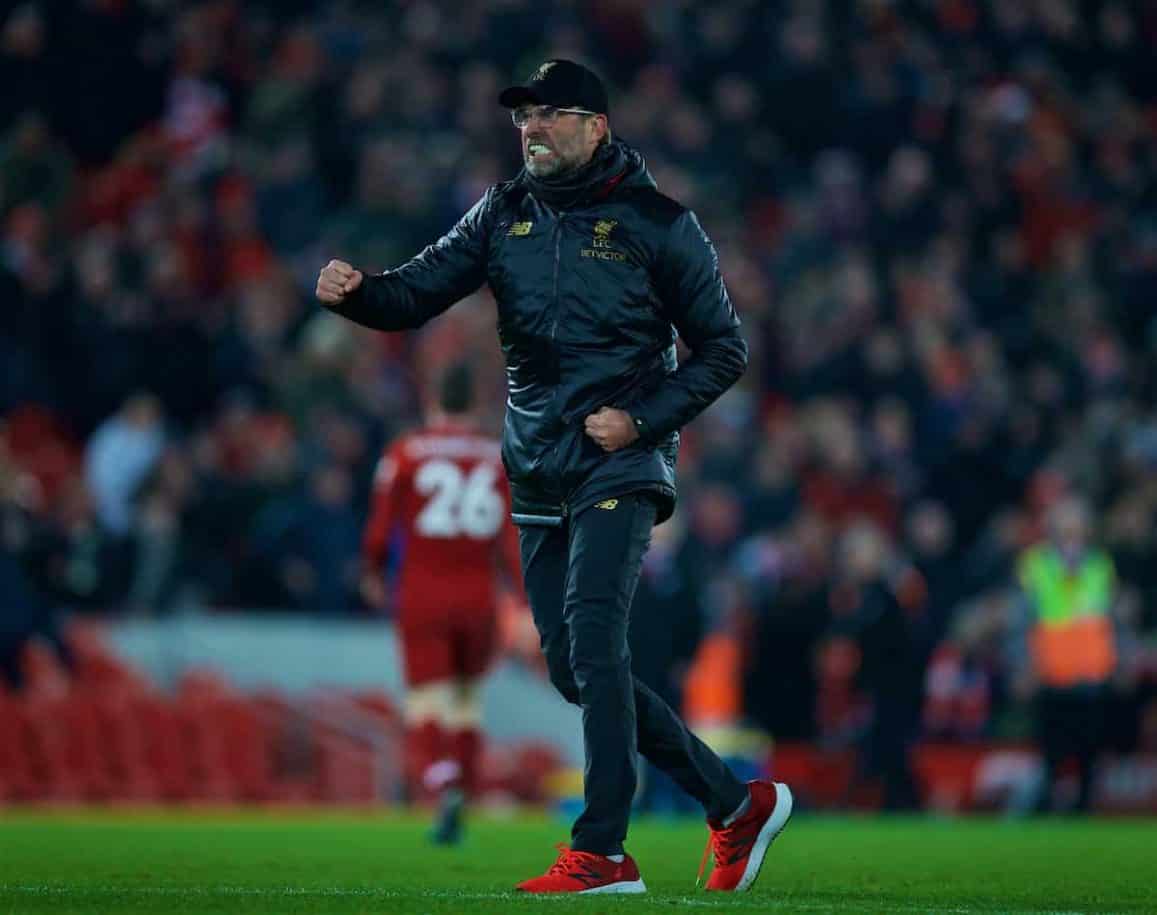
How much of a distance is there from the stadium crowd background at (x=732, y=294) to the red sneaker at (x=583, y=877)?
28.7 ft

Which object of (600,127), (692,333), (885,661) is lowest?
(885,661)

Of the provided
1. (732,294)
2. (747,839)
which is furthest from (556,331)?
(732,294)

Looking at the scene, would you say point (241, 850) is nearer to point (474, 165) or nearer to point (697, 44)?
point (474, 165)

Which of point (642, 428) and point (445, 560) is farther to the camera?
point (445, 560)

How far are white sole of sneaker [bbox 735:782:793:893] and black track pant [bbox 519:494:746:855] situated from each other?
0.44 metres

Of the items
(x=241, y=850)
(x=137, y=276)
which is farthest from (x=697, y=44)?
(x=241, y=850)

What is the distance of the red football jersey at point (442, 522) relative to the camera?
12.2 m

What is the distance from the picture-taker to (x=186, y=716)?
15.7 metres

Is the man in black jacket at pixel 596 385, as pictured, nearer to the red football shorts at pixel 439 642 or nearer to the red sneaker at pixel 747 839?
the red sneaker at pixel 747 839

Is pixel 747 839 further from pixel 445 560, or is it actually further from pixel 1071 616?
pixel 1071 616

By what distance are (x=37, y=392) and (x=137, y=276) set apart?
4.74 feet

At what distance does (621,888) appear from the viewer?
7.03 metres

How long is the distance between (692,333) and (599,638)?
96cm

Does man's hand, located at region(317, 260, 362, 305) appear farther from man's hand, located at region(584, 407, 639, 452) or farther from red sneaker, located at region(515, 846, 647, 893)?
red sneaker, located at region(515, 846, 647, 893)
